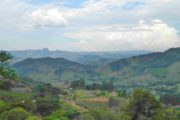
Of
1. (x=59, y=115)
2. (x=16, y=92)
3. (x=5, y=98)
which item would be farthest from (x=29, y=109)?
(x=16, y=92)

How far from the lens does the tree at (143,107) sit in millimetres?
43000

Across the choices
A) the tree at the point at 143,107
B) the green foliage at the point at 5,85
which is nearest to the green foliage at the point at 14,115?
the tree at the point at 143,107

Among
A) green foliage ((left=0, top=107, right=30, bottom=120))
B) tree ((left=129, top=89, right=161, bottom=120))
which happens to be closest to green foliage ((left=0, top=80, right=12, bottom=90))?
green foliage ((left=0, top=107, right=30, bottom=120))

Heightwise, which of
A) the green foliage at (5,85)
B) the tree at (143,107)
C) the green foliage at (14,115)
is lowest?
the green foliage at (14,115)

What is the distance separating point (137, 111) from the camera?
143ft

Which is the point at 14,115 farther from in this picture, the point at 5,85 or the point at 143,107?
the point at 5,85

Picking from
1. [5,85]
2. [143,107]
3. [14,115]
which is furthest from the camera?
[5,85]

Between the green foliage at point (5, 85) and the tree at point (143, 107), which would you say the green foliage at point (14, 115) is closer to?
the tree at point (143, 107)

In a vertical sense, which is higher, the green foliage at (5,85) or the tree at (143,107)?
the tree at (143,107)

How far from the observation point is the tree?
43.0 metres

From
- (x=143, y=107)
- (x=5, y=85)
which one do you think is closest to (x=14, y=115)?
(x=143, y=107)

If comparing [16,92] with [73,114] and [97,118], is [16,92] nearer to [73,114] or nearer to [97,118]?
[73,114]

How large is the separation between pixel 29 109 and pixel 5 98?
39.3m

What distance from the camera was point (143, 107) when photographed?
142 ft
